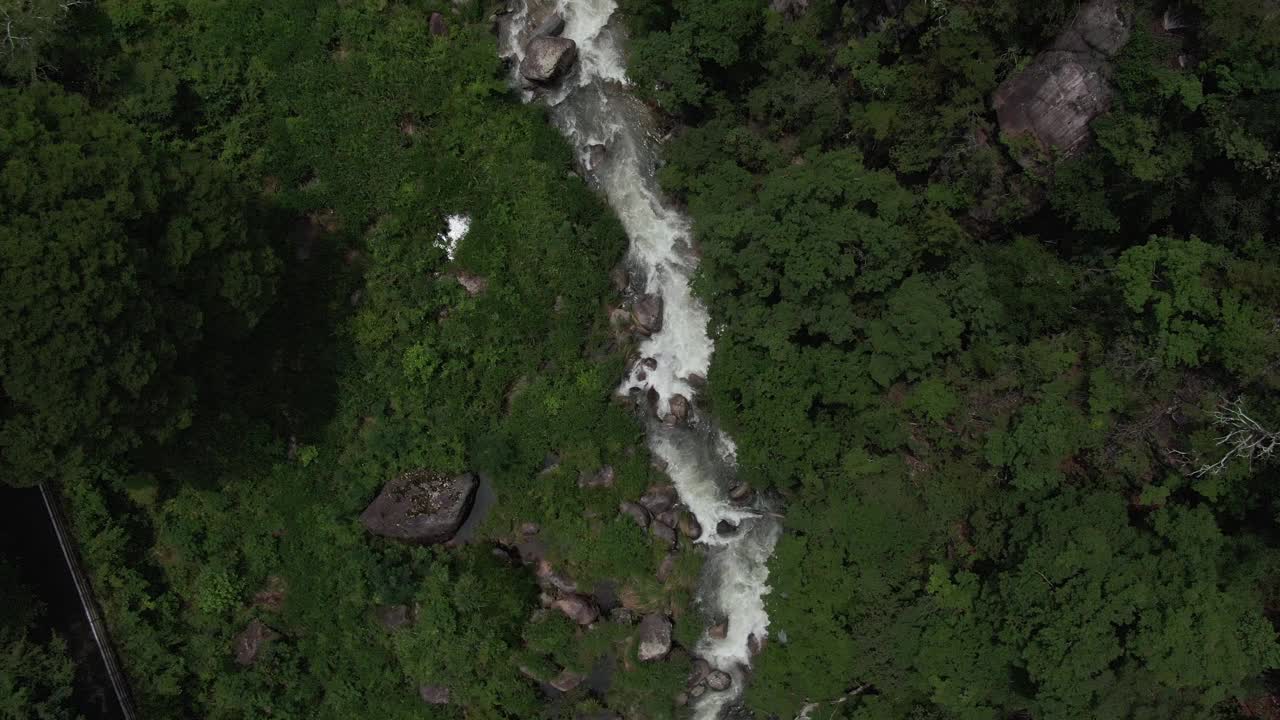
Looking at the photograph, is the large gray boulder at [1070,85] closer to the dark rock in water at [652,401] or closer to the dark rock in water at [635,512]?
the dark rock in water at [652,401]

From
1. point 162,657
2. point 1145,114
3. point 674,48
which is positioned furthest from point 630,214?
point 162,657

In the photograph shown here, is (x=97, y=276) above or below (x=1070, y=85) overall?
below

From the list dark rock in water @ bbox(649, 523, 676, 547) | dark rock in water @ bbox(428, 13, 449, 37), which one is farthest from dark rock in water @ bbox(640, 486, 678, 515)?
dark rock in water @ bbox(428, 13, 449, 37)

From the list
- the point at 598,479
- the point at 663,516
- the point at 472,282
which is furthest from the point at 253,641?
the point at 663,516

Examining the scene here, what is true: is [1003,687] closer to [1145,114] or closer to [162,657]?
[1145,114]

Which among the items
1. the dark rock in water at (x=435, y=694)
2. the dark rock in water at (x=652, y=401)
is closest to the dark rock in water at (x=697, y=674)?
the dark rock in water at (x=435, y=694)

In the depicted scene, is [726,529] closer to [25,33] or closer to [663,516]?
[663,516]

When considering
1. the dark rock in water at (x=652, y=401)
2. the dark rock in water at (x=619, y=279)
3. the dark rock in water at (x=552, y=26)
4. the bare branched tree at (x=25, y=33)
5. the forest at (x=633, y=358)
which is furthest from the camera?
the dark rock in water at (x=552, y=26)
